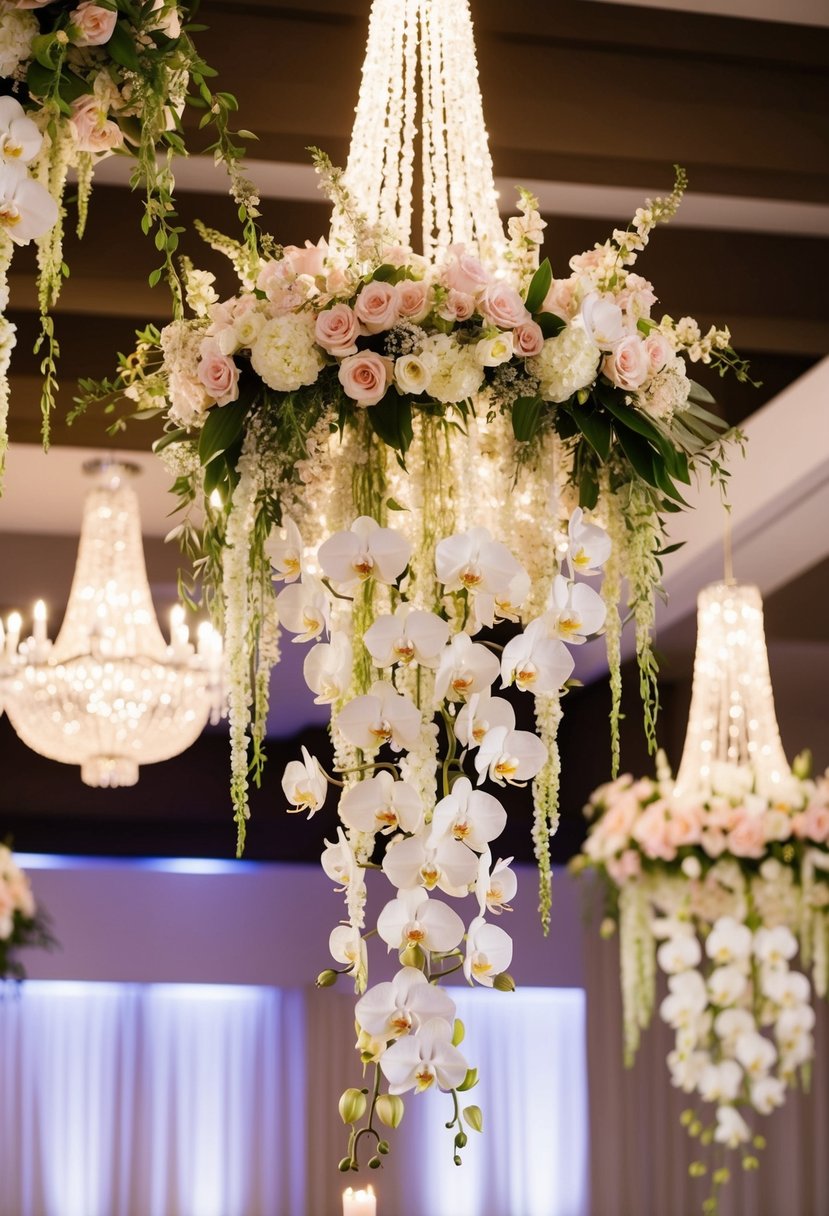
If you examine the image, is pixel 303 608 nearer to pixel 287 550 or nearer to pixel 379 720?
pixel 287 550

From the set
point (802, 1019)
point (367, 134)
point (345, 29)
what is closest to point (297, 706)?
point (802, 1019)

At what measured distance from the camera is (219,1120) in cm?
1018

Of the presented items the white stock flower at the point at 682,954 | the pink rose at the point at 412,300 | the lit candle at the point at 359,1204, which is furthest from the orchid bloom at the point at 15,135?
the white stock flower at the point at 682,954

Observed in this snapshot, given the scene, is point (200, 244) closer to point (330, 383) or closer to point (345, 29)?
point (345, 29)

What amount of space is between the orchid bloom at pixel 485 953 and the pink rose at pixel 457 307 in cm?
76

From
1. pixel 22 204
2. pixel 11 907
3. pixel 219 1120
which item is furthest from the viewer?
pixel 219 1120

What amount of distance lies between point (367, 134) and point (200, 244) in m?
2.38

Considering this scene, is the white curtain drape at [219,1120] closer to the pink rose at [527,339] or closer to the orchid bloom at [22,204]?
the pink rose at [527,339]

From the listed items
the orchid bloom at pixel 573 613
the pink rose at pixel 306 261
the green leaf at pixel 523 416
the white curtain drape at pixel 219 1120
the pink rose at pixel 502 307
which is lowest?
the white curtain drape at pixel 219 1120

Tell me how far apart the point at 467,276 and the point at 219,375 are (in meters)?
0.35

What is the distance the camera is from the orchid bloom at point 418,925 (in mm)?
1918

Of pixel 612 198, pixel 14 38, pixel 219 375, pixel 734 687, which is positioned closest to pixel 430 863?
pixel 219 375

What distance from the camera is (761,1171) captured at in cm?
982

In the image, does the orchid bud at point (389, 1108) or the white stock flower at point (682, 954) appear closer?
the orchid bud at point (389, 1108)
